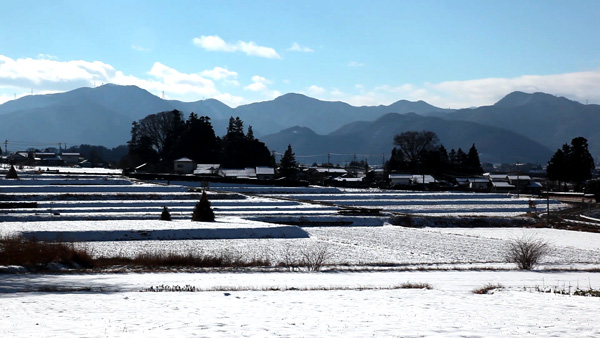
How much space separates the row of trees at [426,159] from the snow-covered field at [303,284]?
227ft

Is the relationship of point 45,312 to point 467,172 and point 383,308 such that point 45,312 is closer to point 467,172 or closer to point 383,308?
point 383,308

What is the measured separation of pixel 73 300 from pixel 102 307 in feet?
4.06

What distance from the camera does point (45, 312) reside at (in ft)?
38.7

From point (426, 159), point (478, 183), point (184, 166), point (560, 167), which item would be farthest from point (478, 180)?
point (184, 166)

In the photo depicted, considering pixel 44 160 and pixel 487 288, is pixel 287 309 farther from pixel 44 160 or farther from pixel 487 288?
pixel 44 160

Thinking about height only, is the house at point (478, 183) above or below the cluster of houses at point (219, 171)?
below

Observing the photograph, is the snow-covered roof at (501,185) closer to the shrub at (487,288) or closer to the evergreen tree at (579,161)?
the evergreen tree at (579,161)

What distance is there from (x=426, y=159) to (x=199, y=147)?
42.2m

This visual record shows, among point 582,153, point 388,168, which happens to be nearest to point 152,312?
point 582,153

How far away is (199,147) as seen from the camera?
108 m

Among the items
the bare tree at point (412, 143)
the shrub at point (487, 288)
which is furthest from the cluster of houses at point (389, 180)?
the shrub at point (487, 288)

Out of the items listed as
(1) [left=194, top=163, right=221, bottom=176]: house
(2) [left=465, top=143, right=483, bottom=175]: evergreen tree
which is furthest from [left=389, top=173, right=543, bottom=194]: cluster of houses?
(1) [left=194, top=163, right=221, bottom=176]: house

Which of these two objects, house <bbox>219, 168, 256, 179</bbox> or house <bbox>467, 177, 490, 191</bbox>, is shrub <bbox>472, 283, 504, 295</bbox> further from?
house <bbox>467, 177, 490, 191</bbox>

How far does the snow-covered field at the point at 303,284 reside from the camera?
10.9 meters
